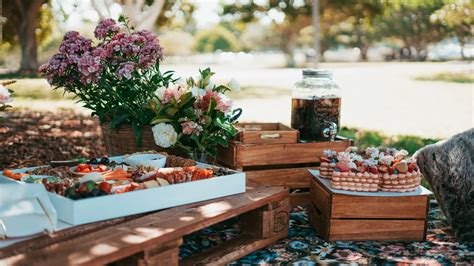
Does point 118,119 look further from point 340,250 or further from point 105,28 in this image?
point 340,250

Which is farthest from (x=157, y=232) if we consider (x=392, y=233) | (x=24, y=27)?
(x=24, y=27)

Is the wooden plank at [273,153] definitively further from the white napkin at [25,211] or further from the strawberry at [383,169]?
the white napkin at [25,211]

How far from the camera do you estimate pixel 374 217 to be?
3.33 m

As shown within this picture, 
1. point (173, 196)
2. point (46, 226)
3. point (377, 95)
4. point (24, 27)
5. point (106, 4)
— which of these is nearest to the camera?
point (46, 226)

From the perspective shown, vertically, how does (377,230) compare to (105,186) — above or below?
below

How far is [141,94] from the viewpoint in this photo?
3.94 m

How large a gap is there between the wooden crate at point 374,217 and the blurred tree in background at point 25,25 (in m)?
16.3

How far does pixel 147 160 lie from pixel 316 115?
1166mm

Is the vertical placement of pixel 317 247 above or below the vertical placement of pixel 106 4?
below

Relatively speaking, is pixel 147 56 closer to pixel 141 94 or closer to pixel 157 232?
pixel 141 94

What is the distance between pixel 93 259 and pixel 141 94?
6.34 ft

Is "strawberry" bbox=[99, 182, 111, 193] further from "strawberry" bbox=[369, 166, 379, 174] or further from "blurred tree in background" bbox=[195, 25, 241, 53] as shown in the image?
"blurred tree in background" bbox=[195, 25, 241, 53]

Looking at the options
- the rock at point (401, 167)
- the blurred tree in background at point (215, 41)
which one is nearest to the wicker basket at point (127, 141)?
the rock at point (401, 167)

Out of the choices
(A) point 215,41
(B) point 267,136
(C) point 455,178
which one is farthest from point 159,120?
(A) point 215,41
